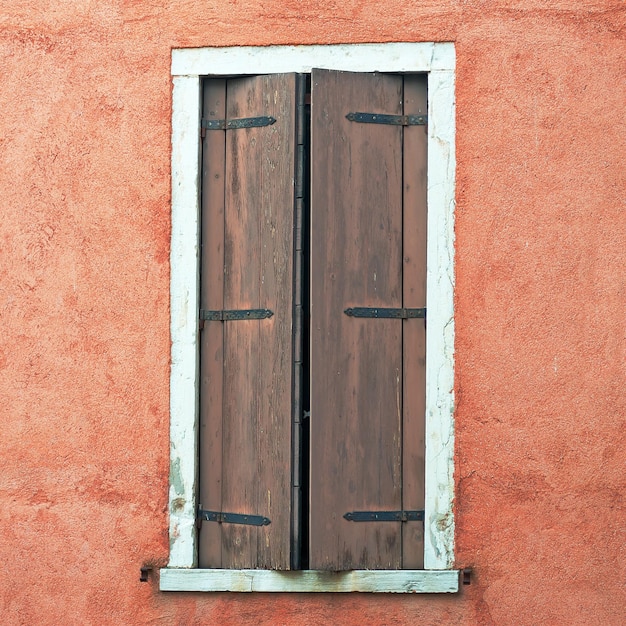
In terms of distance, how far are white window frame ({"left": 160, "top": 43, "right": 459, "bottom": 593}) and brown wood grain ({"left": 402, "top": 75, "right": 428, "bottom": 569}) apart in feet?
0.24

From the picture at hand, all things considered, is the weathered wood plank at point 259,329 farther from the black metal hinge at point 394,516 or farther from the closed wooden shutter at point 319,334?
the black metal hinge at point 394,516

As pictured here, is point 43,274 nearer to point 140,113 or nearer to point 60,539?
point 140,113

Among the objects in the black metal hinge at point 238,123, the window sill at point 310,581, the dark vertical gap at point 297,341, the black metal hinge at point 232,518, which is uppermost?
the black metal hinge at point 238,123

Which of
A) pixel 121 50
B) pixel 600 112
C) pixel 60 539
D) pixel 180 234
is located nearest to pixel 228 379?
pixel 180 234

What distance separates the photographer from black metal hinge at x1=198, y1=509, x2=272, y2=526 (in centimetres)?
554

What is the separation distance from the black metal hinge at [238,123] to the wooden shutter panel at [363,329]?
0.75 feet

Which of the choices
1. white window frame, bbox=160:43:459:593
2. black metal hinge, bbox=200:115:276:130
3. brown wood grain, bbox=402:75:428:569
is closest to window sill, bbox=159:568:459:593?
white window frame, bbox=160:43:459:593

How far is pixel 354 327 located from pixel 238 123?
112 centimetres

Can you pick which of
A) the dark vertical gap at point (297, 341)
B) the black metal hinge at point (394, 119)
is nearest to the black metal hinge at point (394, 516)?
the dark vertical gap at point (297, 341)

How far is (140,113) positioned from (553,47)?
1964 mm

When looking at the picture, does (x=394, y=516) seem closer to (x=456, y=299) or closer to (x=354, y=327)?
(x=354, y=327)

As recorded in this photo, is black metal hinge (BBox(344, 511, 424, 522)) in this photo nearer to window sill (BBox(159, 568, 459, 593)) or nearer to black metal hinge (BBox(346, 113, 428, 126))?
window sill (BBox(159, 568, 459, 593))

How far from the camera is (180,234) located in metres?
5.66

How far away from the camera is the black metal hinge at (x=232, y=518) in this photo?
5541 mm
